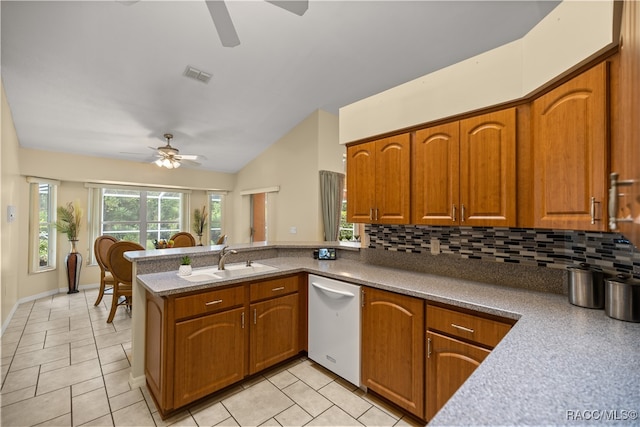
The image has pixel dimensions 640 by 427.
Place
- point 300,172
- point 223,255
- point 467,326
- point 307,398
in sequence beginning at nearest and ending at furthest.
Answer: point 467,326 < point 307,398 < point 223,255 < point 300,172

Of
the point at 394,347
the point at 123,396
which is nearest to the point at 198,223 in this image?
the point at 123,396

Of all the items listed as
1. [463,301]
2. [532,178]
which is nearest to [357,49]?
[532,178]

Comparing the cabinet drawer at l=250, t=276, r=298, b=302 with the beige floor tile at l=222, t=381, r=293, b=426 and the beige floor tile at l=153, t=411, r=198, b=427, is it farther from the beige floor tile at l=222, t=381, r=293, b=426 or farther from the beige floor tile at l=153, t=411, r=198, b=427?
the beige floor tile at l=153, t=411, r=198, b=427

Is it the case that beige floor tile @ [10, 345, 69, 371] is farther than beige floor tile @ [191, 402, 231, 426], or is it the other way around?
beige floor tile @ [10, 345, 69, 371]

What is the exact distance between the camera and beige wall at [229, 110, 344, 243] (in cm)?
455

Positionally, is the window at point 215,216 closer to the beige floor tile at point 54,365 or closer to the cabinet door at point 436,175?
the beige floor tile at point 54,365

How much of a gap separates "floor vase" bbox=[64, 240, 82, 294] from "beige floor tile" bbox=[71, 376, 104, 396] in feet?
11.1

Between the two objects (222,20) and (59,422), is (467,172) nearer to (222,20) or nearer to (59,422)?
(222,20)

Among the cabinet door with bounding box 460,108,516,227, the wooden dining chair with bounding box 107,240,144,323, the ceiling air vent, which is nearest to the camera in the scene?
the cabinet door with bounding box 460,108,516,227

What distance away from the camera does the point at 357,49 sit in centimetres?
304

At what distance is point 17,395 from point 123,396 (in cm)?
76

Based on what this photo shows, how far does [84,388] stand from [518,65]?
3738 mm

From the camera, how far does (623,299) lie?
1.26 m

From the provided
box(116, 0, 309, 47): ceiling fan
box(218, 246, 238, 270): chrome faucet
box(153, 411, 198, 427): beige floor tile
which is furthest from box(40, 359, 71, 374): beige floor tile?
box(116, 0, 309, 47): ceiling fan
